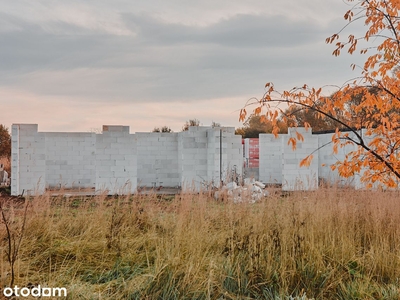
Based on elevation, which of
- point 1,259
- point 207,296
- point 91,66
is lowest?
point 207,296

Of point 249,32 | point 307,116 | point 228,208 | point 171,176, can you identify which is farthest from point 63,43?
point 307,116

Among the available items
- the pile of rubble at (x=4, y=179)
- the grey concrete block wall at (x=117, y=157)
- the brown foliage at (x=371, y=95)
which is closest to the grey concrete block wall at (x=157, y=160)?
the grey concrete block wall at (x=117, y=157)

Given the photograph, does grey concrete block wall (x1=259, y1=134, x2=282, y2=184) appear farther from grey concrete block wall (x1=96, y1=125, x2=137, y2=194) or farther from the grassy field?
the grassy field

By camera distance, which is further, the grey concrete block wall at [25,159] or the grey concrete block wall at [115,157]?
the grey concrete block wall at [115,157]

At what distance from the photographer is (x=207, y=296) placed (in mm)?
3350

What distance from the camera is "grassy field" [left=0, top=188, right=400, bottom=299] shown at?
3578mm

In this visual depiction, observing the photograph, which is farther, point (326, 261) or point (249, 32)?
point (249, 32)

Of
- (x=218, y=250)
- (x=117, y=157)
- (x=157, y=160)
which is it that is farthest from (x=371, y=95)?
(x=157, y=160)

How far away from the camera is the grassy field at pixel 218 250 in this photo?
358cm

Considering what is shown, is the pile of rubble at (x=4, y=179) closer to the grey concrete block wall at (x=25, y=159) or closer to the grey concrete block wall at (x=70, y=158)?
the grey concrete block wall at (x=70, y=158)

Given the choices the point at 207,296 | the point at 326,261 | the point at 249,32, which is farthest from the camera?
the point at 249,32

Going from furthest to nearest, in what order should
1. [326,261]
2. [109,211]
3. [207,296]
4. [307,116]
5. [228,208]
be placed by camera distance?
[307,116] → [109,211] → [228,208] → [326,261] → [207,296]

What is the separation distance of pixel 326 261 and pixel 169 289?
1.79 metres

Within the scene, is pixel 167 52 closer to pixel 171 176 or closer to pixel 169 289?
pixel 169 289
